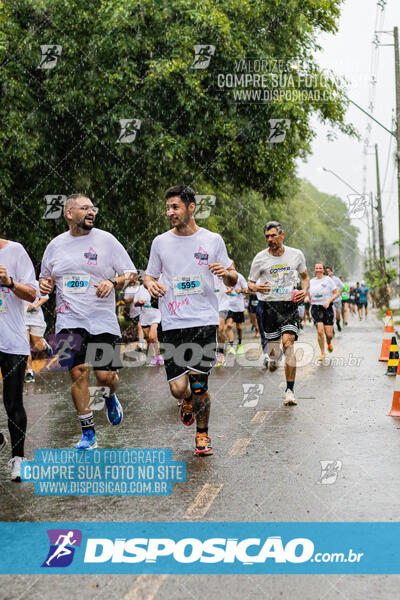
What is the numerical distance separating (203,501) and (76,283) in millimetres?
2329

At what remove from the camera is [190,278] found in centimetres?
666

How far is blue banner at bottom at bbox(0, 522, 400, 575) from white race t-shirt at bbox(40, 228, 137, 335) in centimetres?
225

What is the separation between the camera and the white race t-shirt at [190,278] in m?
6.65

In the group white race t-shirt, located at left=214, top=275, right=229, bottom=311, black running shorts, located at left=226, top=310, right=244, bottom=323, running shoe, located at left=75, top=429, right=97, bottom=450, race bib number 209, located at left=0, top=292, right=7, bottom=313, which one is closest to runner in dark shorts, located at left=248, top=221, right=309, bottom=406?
running shoe, located at left=75, top=429, right=97, bottom=450

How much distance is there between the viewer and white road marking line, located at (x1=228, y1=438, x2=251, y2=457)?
6700mm

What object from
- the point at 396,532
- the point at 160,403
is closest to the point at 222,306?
the point at 160,403

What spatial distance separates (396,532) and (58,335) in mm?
3392

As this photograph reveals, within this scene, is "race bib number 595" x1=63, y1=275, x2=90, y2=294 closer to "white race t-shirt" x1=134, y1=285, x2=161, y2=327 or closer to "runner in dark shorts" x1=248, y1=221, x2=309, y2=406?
"runner in dark shorts" x1=248, y1=221, x2=309, y2=406

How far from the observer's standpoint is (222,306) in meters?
16.9

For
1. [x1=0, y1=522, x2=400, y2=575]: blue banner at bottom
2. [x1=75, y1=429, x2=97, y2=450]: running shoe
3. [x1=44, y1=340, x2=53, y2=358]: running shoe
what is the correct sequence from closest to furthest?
[x1=0, y1=522, x2=400, y2=575]: blue banner at bottom → [x1=75, y1=429, x2=97, y2=450]: running shoe → [x1=44, y1=340, x2=53, y2=358]: running shoe

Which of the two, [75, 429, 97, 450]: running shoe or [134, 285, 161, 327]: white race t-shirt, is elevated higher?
[134, 285, 161, 327]: white race t-shirt

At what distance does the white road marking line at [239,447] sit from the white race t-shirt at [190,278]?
42.8 inches

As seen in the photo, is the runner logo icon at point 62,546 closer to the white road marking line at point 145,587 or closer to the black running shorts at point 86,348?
the white road marking line at point 145,587

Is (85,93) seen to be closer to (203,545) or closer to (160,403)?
(160,403)
